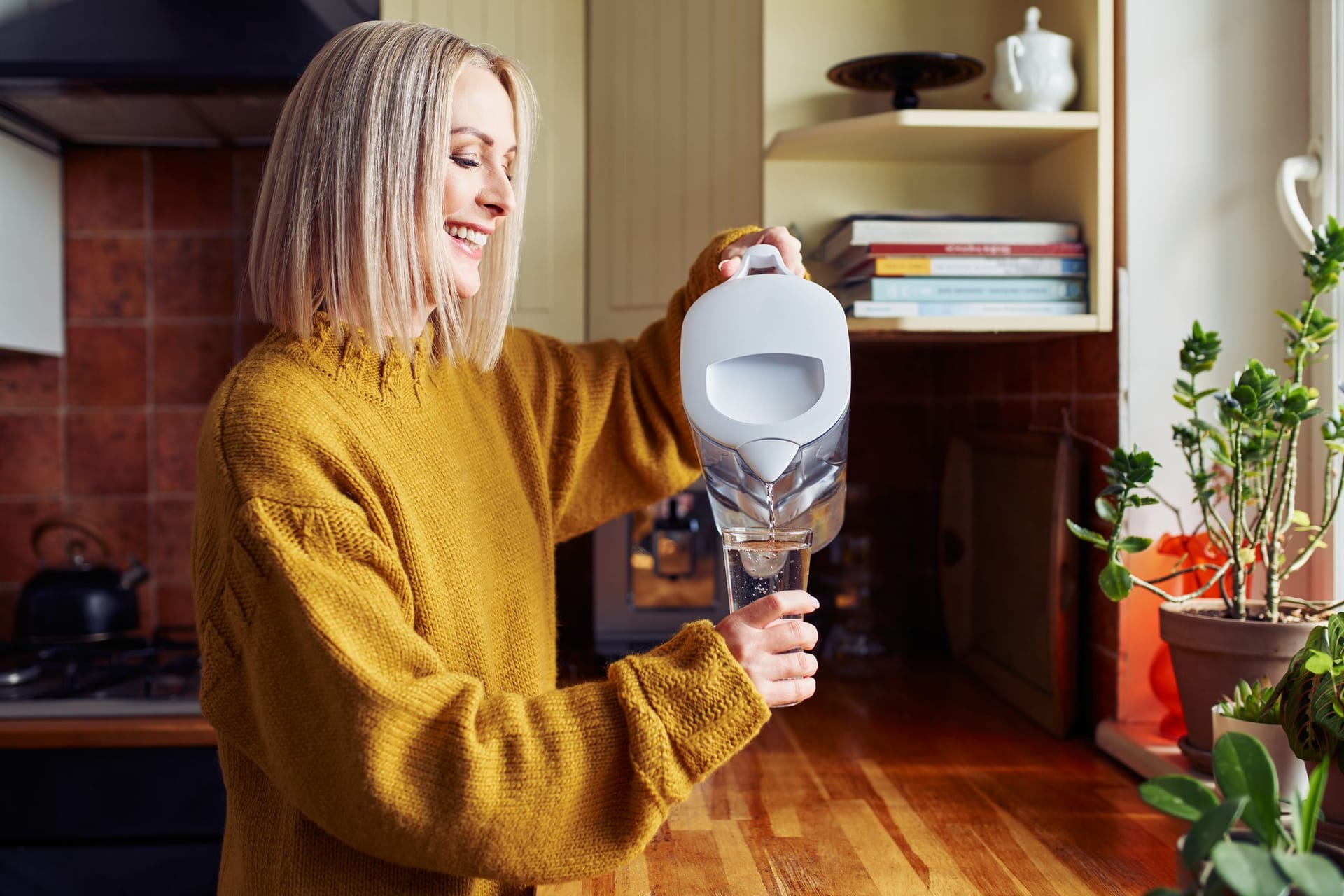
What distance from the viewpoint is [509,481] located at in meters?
1.05

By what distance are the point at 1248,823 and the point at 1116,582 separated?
560 mm

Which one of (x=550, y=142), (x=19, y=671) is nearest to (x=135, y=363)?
(x=19, y=671)

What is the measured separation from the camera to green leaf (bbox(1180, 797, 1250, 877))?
47 centimetres

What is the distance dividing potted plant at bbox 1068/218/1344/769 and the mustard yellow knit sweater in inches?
20.5

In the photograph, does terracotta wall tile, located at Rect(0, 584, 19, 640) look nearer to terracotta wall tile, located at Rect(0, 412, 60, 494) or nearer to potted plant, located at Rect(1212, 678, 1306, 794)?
terracotta wall tile, located at Rect(0, 412, 60, 494)

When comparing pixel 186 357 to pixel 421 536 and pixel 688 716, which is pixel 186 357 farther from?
pixel 688 716

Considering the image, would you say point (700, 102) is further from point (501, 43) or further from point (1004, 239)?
point (1004, 239)

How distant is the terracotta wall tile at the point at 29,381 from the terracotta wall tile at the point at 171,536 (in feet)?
0.88

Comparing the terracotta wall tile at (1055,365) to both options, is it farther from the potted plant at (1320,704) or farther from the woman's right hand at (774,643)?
the woman's right hand at (774,643)

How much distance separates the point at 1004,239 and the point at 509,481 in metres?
0.68

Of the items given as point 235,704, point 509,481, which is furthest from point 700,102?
point 235,704

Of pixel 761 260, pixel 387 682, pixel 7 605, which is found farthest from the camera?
pixel 7 605

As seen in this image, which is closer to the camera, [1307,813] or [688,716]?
[1307,813]

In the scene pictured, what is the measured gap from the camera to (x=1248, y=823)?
53 cm
